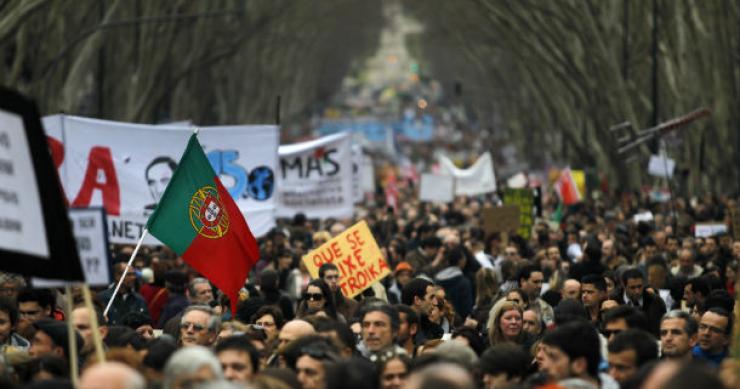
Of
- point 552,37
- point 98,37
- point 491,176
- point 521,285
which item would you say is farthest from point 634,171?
point 521,285

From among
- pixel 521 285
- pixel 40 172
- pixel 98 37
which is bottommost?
pixel 521 285

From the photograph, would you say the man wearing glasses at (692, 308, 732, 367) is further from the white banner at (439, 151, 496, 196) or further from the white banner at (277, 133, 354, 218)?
the white banner at (439, 151, 496, 196)

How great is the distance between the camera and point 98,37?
96.2 ft

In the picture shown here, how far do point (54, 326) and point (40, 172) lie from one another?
7.19 ft

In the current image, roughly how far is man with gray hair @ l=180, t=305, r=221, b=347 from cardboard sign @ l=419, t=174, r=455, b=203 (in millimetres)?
22143

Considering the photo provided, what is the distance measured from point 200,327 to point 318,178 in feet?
38.2

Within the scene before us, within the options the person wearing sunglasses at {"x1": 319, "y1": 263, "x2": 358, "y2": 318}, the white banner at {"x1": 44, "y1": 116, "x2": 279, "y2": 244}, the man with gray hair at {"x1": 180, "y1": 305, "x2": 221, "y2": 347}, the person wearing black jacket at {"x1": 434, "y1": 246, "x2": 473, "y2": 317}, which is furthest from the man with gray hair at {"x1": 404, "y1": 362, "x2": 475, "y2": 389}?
the white banner at {"x1": 44, "y1": 116, "x2": 279, "y2": 244}

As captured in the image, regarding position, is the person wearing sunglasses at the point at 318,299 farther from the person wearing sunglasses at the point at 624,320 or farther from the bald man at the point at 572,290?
the person wearing sunglasses at the point at 624,320

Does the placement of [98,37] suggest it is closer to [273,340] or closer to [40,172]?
[273,340]

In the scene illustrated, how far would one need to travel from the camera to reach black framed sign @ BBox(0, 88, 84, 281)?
769 centimetres

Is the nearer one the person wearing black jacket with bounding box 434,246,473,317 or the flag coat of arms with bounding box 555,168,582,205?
the person wearing black jacket with bounding box 434,246,473,317

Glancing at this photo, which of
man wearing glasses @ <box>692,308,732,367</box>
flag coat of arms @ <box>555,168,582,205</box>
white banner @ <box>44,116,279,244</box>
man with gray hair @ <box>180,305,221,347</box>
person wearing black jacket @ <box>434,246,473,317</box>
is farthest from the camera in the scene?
flag coat of arms @ <box>555,168,582,205</box>

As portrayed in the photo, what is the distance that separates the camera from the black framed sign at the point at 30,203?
7.69 m

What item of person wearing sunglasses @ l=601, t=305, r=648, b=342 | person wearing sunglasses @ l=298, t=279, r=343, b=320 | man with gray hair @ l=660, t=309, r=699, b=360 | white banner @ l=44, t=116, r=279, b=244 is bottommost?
man with gray hair @ l=660, t=309, r=699, b=360
